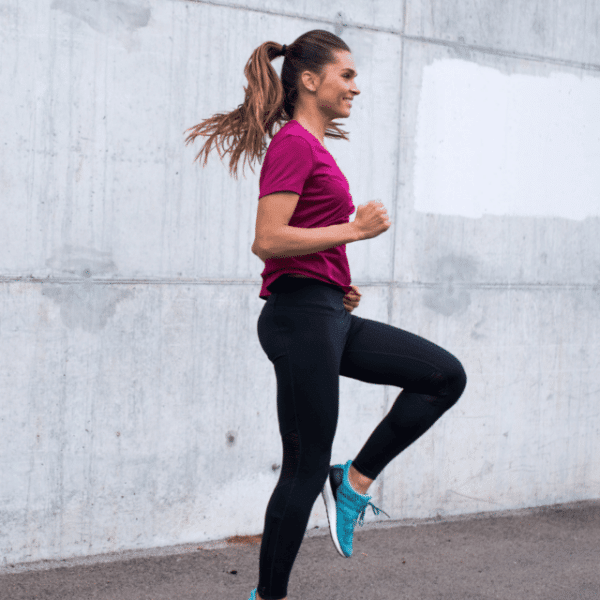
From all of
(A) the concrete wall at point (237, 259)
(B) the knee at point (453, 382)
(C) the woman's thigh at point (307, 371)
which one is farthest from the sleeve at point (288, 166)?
(A) the concrete wall at point (237, 259)

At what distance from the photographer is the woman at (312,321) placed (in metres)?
2.39

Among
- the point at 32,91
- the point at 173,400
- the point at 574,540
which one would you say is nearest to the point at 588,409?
the point at 574,540

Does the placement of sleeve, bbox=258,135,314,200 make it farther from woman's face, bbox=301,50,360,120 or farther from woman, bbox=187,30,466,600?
woman's face, bbox=301,50,360,120

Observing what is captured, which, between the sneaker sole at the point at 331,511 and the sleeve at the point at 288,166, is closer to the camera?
the sleeve at the point at 288,166

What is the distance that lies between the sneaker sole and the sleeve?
3.54 ft

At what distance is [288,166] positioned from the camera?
7.74 ft

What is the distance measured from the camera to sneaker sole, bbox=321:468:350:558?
2697 mm

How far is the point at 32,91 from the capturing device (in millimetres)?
3375

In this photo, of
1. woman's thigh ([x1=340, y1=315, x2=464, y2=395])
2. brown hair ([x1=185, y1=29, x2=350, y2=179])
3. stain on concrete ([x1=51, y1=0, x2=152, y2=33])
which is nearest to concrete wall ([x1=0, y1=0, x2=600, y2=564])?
stain on concrete ([x1=51, y1=0, x2=152, y2=33])

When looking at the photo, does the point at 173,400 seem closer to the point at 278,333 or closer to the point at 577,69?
the point at 278,333

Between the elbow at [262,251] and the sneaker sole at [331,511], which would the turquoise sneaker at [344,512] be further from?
the elbow at [262,251]

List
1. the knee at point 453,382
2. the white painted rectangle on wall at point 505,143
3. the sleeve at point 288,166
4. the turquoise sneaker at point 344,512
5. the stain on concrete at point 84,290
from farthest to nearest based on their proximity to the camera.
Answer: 1. the white painted rectangle on wall at point 505,143
2. the stain on concrete at point 84,290
3. the turquoise sneaker at point 344,512
4. the knee at point 453,382
5. the sleeve at point 288,166

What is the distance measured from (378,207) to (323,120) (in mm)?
412

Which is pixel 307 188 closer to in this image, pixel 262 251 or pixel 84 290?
pixel 262 251
